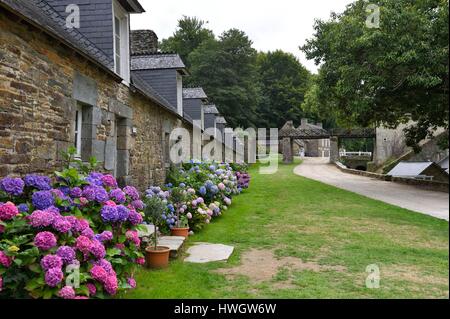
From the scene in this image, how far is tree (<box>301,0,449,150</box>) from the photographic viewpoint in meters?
11.5

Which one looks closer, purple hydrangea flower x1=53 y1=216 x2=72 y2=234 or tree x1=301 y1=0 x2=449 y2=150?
purple hydrangea flower x1=53 y1=216 x2=72 y2=234

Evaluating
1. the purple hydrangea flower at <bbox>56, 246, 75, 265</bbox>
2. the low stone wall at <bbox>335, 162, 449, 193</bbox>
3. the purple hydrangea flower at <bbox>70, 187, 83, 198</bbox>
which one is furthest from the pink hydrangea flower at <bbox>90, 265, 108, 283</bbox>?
the low stone wall at <bbox>335, 162, 449, 193</bbox>

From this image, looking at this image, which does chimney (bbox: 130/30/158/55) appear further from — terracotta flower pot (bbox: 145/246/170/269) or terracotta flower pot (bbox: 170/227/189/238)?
terracotta flower pot (bbox: 145/246/170/269)

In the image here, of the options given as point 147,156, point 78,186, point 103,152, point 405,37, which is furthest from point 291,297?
point 405,37

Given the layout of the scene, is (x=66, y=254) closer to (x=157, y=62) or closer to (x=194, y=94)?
(x=157, y=62)

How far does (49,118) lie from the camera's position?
5.06m

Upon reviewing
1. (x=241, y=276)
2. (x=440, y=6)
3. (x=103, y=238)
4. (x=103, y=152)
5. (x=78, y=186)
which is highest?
(x=440, y=6)

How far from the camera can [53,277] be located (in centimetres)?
309

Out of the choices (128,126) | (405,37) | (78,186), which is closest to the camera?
(78,186)

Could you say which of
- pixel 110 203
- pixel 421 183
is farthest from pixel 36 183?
pixel 421 183

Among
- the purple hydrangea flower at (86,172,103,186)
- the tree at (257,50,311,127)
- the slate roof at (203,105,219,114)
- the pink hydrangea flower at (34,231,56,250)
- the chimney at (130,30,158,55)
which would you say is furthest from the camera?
the tree at (257,50,311,127)

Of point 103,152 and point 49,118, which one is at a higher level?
point 49,118
